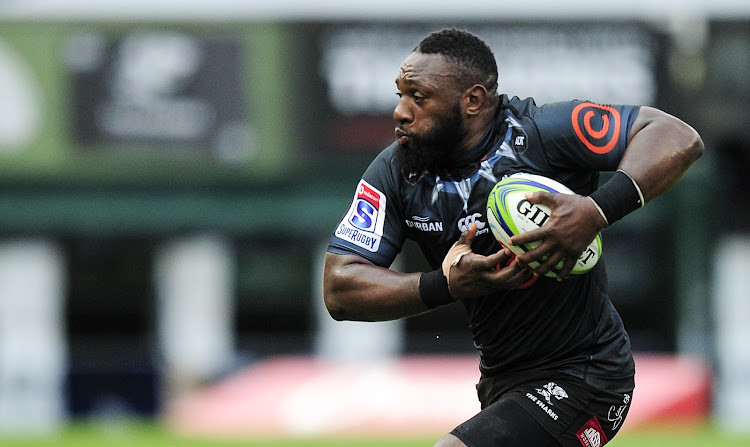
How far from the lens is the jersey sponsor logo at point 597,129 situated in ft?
17.0

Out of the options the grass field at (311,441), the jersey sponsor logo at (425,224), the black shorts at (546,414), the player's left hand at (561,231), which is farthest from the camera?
the grass field at (311,441)

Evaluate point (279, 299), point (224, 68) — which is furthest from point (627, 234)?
point (224, 68)

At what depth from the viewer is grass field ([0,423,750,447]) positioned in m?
13.3

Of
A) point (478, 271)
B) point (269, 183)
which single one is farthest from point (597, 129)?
point (269, 183)

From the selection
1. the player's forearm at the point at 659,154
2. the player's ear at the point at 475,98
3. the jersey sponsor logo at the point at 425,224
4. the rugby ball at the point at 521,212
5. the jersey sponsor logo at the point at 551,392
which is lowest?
the jersey sponsor logo at the point at 551,392

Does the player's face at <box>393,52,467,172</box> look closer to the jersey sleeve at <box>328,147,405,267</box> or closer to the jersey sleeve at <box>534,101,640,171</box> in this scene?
the jersey sleeve at <box>328,147,405,267</box>

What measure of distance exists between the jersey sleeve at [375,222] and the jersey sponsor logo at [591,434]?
3.54 ft

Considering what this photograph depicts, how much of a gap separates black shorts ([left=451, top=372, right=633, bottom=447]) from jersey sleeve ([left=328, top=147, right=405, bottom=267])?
776 mm

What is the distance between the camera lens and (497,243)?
5328 mm

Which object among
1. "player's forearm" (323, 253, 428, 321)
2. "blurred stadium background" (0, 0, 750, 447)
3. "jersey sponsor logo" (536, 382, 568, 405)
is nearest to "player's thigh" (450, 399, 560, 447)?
"jersey sponsor logo" (536, 382, 568, 405)

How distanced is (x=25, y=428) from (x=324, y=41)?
6.60m

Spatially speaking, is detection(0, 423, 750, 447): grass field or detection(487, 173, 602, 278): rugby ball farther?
detection(0, 423, 750, 447): grass field

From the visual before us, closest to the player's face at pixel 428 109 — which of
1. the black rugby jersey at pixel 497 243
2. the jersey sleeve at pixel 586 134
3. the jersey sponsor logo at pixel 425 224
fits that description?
the black rugby jersey at pixel 497 243

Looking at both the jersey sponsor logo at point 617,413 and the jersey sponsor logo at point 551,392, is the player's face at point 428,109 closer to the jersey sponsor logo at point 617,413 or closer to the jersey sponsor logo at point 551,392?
the jersey sponsor logo at point 551,392
